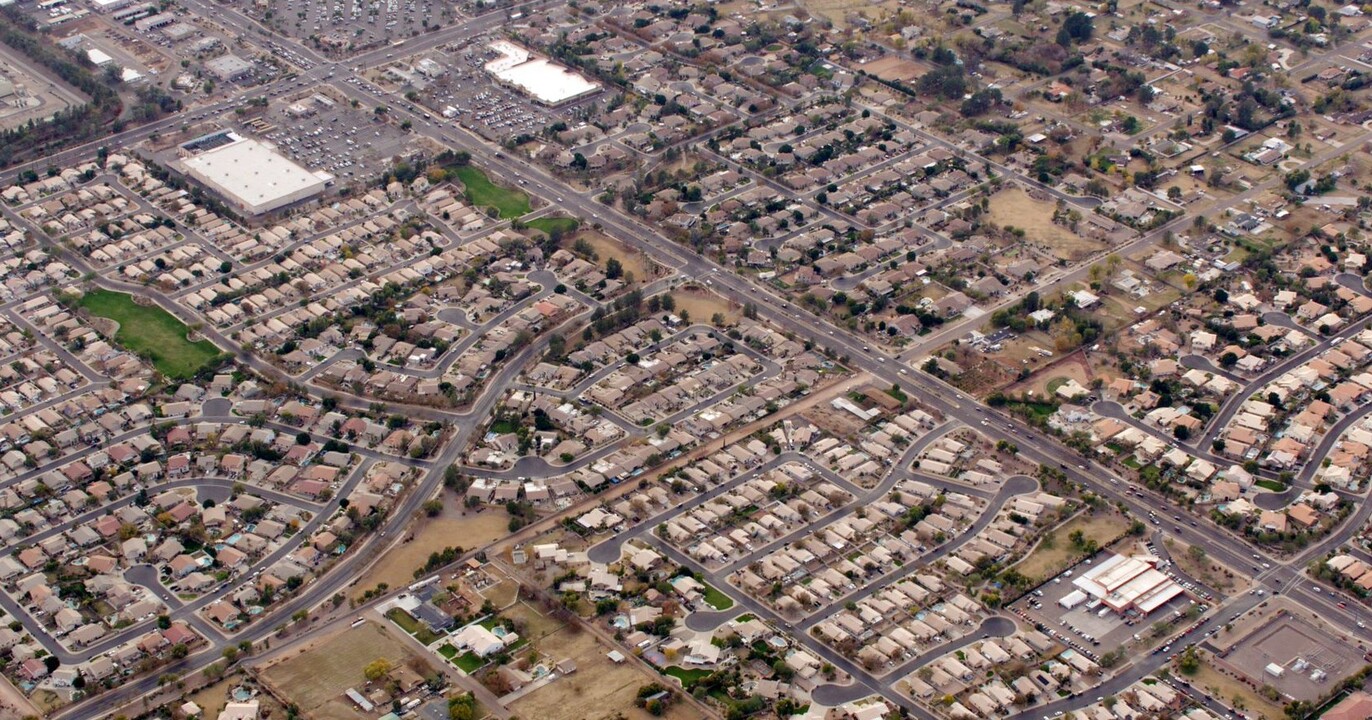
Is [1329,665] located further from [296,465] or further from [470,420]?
[296,465]

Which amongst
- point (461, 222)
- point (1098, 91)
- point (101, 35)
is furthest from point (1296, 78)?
point (101, 35)

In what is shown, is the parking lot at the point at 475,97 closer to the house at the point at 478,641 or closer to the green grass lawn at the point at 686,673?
the house at the point at 478,641

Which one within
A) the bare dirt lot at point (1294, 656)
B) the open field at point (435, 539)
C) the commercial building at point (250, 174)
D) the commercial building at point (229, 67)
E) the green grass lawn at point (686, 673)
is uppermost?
the bare dirt lot at point (1294, 656)

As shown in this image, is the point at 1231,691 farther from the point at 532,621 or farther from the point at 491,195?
the point at 491,195

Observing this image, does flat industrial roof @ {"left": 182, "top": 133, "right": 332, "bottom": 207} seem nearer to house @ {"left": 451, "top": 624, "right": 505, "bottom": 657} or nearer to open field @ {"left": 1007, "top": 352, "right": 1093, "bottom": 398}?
house @ {"left": 451, "top": 624, "right": 505, "bottom": 657}

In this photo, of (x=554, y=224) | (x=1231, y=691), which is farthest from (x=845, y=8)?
(x=1231, y=691)

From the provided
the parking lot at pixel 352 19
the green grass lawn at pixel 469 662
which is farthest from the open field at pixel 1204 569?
the parking lot at pixel 352 19
